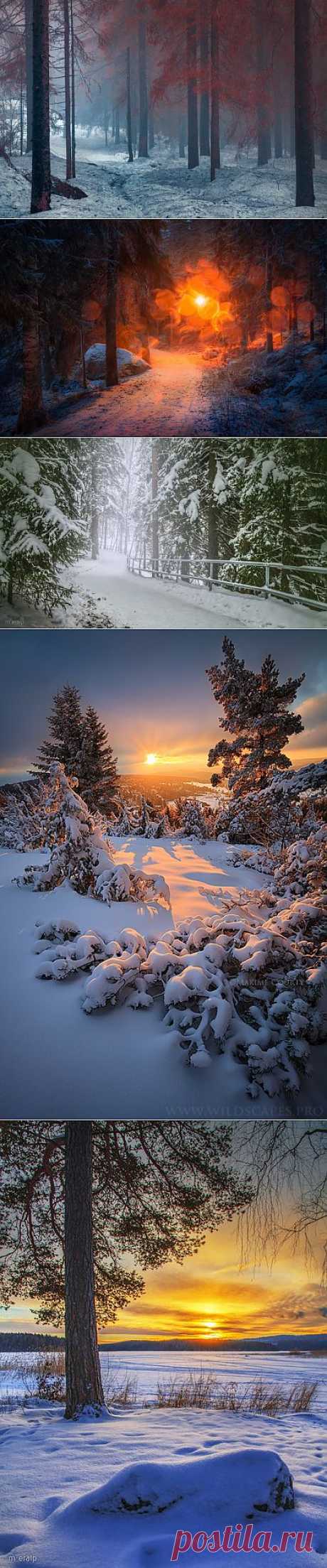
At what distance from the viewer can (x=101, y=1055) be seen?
11.4 ft

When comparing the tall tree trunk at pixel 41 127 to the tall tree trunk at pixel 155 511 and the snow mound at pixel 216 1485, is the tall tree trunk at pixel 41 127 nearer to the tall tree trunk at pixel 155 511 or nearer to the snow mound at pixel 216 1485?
the tall tree trunk at pixel 155 511

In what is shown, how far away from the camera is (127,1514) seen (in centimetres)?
322

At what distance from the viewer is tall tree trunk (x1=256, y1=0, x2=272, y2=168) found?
3.66 metres

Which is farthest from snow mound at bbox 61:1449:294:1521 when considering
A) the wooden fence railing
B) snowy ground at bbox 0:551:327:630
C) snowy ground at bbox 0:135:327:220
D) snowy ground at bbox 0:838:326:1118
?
snowy ground at bbox 0:135:327:220

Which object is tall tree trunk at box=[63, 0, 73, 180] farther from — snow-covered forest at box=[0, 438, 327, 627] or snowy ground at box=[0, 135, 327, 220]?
snow-covered forest at box=[0, 438, 327, 627]

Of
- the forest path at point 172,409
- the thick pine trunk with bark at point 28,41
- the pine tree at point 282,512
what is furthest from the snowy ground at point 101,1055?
the thick pine trunk with bark at point 28,41

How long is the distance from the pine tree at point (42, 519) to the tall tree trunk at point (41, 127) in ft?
2.93

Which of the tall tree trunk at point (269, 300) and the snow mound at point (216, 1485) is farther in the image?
the tall tree trunk at point (269, 300)

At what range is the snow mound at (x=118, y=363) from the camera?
377 cm

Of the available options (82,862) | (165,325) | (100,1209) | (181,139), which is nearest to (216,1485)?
(100,1209)

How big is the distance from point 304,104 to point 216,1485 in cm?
478

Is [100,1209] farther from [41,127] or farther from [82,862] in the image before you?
[41,127]

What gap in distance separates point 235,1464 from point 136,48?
485 cm

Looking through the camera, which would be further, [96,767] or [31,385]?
[31,385]
